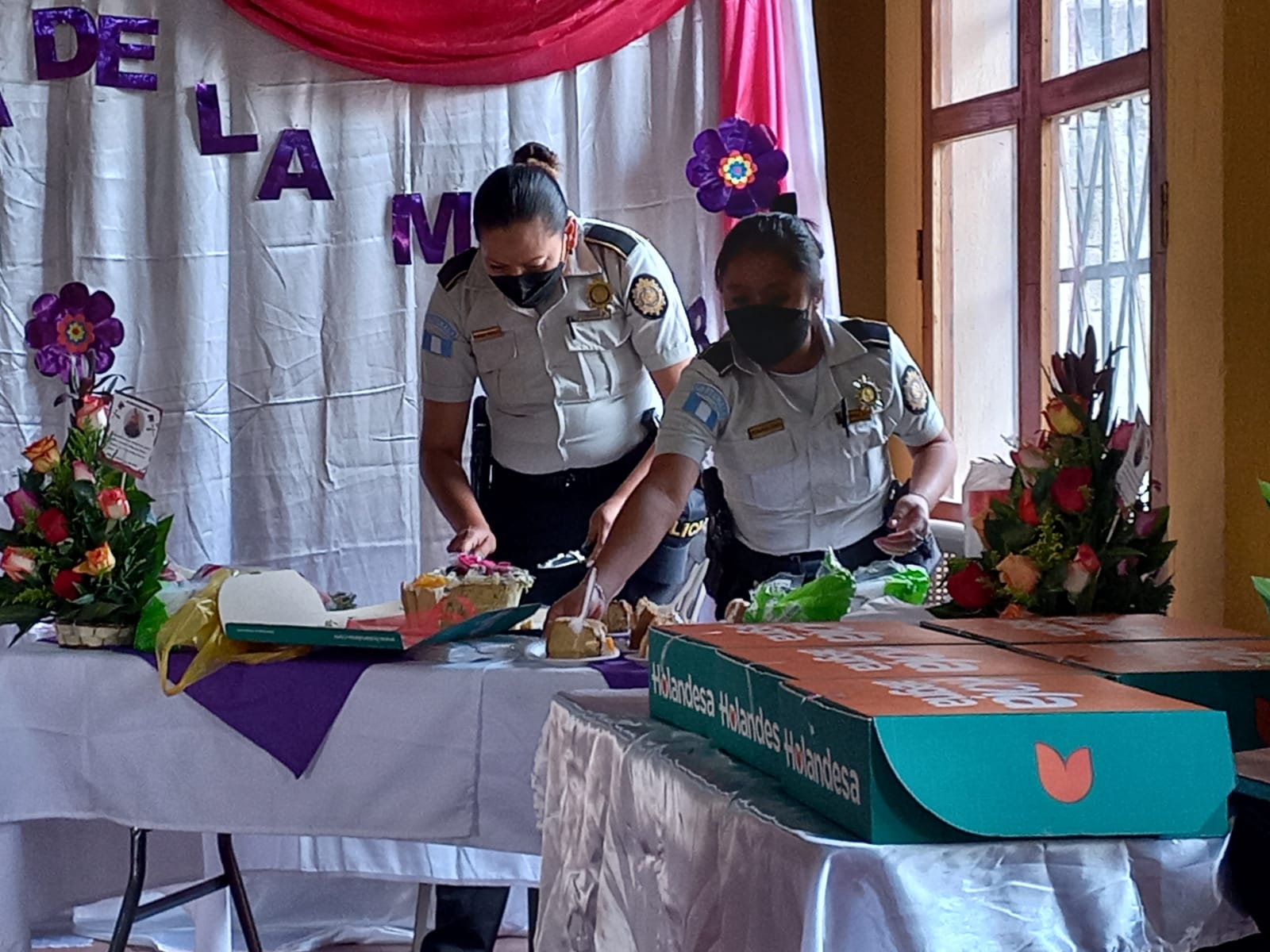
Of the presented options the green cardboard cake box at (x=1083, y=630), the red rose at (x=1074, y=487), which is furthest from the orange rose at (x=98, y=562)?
the green cardboard cake box at (x=1083, y=630)

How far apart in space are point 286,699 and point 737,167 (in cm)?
184

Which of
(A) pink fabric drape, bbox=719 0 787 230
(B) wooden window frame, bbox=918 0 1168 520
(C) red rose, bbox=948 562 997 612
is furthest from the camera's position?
(A) pink fabric drape, bbox=719 0 787 230

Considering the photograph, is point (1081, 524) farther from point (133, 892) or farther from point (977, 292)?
point (977, 292)

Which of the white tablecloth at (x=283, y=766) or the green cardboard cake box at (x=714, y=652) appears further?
the white tablecloth at (x=283, y=766)

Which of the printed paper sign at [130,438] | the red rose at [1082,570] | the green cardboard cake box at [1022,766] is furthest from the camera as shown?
the printed paper sign at [130,438]

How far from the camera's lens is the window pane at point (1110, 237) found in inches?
109

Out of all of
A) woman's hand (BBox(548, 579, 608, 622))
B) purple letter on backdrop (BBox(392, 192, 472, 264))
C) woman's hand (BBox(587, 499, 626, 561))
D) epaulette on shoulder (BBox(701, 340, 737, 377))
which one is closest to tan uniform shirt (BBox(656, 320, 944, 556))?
epaulette on shoulder (BBox(701, 340, 737, 377))

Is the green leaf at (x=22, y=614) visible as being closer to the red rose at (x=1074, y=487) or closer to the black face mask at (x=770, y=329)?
the black face mask at (x=770, y=329)

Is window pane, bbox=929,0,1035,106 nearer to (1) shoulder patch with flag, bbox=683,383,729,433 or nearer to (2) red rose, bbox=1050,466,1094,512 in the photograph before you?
(1) shoulder patch with flag, bbox=683,383,729,433

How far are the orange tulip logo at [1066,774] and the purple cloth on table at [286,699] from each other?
1.37m

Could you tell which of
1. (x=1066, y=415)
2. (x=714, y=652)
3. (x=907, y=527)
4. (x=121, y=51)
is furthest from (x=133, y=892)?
(x=121, y=51)

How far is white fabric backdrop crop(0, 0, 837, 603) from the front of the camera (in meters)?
3.40

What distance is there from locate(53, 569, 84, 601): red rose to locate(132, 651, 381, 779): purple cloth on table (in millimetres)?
260

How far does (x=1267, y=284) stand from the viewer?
7.43 ft
